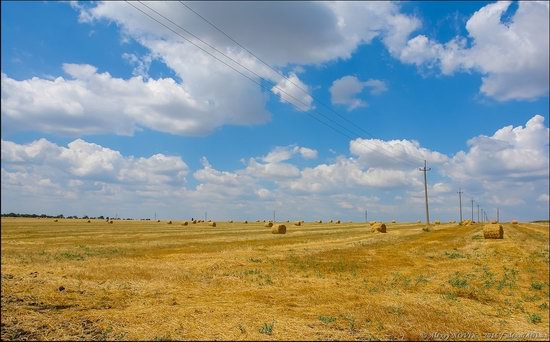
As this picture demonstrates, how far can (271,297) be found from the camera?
16516mm

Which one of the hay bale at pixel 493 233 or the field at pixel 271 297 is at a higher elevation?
the hay bale at pixel 493 233

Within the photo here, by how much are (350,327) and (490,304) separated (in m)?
7.55

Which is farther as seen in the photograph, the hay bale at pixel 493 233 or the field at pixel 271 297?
the hay bale at pixel 493 233

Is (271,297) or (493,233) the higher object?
(493,233)

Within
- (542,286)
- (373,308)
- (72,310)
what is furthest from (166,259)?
(542,286)

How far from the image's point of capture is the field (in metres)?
11.8

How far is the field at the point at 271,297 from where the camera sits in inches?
464

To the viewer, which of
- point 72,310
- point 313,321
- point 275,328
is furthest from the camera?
point 72,310

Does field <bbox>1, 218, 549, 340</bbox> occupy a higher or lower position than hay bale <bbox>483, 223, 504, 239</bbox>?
lower

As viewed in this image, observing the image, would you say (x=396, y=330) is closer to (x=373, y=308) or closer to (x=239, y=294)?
(x=373, y=308)

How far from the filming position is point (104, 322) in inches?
489

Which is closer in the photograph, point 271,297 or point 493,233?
point 271,297

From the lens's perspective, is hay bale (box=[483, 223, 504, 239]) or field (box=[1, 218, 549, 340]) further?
hay bale (box=[483, 223, 504, 239])

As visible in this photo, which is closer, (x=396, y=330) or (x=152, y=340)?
(x=152, y=340)
